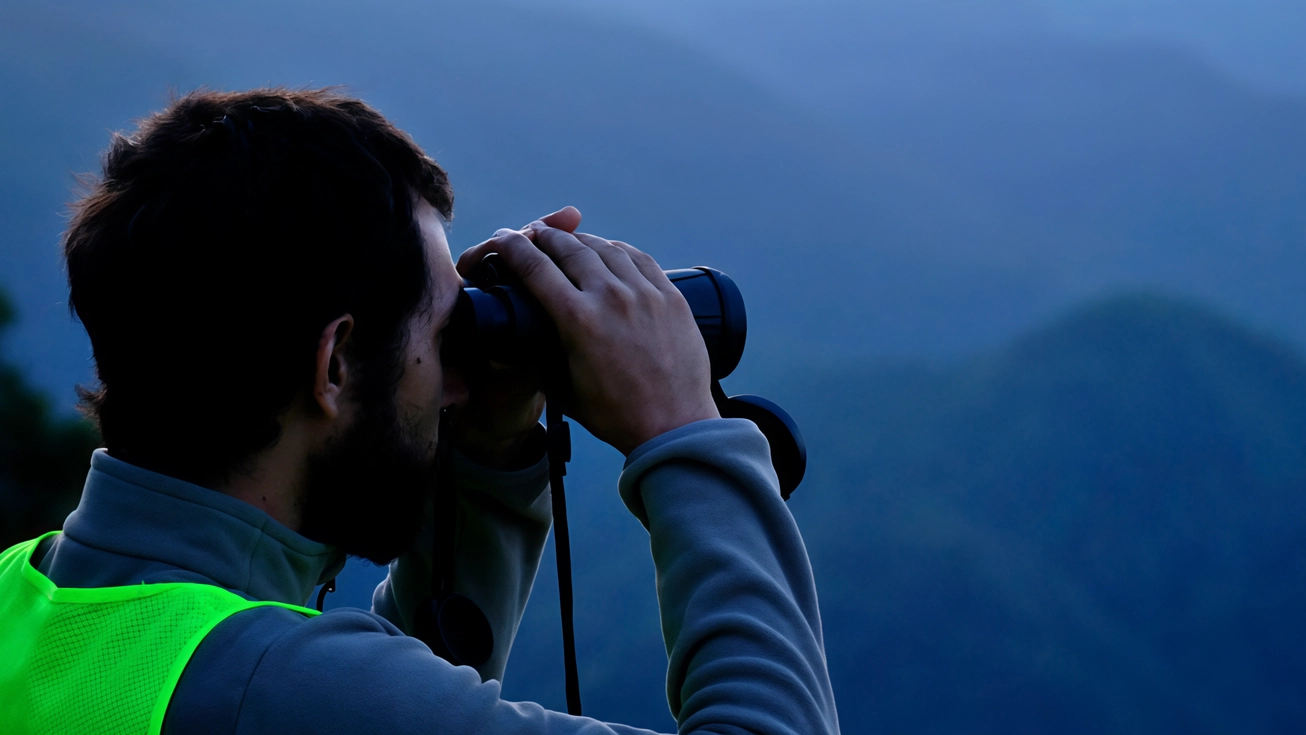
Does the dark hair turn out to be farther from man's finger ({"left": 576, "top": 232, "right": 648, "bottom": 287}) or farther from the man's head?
man's finger ({"left": 576, "top": 232, "right": 648, "bottom": 287})

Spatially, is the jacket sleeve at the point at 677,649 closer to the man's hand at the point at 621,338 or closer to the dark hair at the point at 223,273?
the man's hand at the point at 621,338

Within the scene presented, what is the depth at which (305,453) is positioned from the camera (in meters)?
0.81

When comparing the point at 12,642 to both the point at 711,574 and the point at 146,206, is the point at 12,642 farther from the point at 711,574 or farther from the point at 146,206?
the point at 711,574

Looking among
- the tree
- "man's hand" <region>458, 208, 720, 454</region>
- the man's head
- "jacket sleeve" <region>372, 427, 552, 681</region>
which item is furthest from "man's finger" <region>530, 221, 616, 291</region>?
the tree

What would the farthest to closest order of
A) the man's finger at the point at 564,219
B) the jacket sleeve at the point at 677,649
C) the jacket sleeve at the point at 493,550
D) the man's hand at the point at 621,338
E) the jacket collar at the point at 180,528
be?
the jacket sleeve at the point at 493,550
the man's finger at the point at 564,219
the man's hand at the point at 621,338
the jacket collar at the point at 180,528
the jacket sleeve at the point at 677,649

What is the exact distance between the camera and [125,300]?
2.52 feet

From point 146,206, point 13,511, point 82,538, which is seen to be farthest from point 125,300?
point 13,511

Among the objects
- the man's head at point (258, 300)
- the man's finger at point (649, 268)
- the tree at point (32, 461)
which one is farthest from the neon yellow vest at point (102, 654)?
the tree at point (32, 461)

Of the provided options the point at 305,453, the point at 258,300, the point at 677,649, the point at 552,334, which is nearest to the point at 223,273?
the point at 258,300

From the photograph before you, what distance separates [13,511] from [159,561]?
2.02 meters

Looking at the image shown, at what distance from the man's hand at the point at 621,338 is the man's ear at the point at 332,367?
0.17 m

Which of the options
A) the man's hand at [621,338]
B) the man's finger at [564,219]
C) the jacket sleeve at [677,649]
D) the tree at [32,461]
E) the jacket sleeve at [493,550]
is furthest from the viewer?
the tree at [32,461]

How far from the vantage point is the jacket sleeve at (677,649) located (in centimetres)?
60

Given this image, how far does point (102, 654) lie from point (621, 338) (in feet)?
1.41
